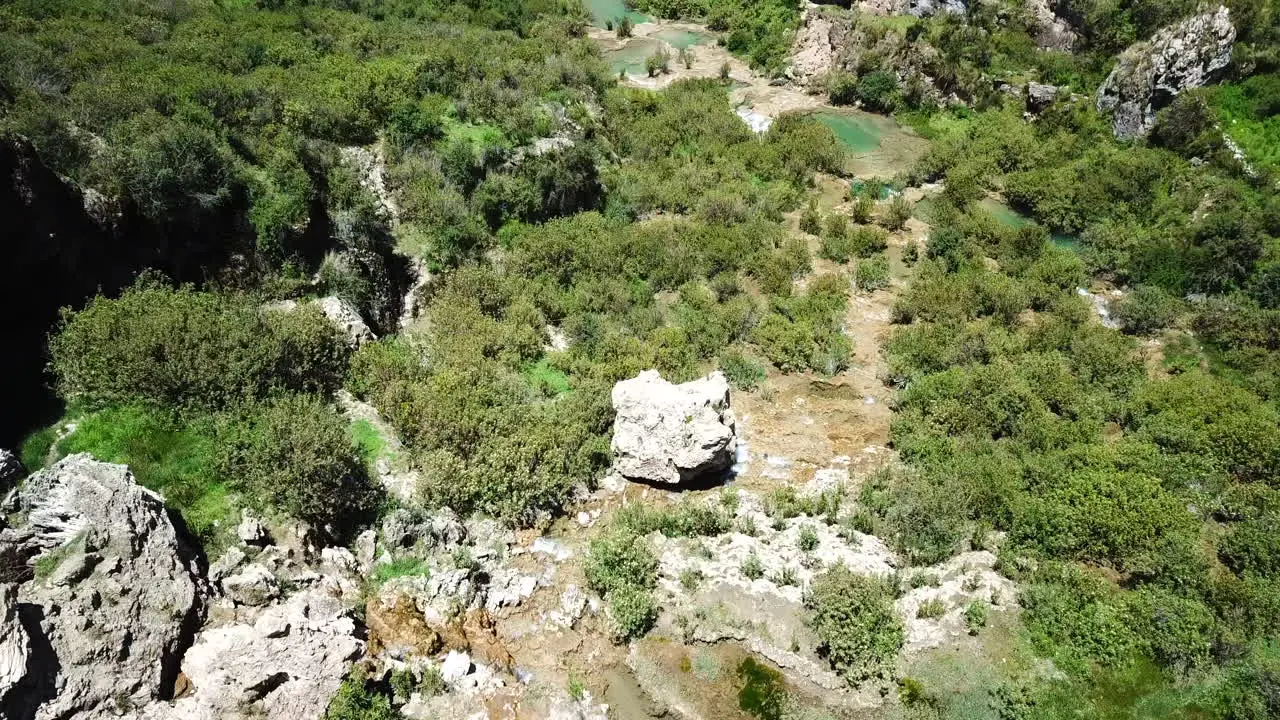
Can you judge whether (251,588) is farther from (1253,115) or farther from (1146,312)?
(1253,115)

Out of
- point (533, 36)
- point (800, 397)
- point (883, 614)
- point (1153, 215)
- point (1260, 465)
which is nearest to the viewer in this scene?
point (883, 614)

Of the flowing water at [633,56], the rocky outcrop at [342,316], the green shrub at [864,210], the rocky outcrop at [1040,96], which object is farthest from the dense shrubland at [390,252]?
the rocky outcrop at [1040,96]

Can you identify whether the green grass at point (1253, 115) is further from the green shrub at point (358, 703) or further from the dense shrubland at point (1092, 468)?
the green shrub at point (358, 703)

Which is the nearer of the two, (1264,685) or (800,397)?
(1264,685)

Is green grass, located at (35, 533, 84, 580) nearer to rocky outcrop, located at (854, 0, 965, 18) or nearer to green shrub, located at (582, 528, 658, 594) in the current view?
green shrub, located at (582, 528, 658, 594)

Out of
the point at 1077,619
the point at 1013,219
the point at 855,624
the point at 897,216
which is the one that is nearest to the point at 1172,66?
the point at 1013,219

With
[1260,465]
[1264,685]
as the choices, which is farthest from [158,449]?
[1260,465]

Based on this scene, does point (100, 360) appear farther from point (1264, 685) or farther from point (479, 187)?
point (1264, 685)
